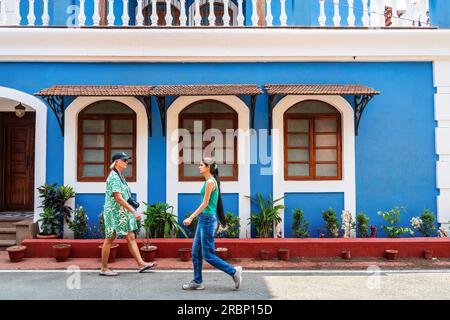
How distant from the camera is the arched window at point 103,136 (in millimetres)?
8148

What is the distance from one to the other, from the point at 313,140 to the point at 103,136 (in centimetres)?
422

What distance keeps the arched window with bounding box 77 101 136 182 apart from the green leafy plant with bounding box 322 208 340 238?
3899 millimetres

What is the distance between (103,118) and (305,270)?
484cm

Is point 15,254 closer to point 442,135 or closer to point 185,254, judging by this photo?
point 185,254

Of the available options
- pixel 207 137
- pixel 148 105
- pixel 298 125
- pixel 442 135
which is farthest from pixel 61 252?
pixel 442 135

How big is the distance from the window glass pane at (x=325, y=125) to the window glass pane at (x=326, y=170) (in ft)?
2.38

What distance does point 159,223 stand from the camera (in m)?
7.66

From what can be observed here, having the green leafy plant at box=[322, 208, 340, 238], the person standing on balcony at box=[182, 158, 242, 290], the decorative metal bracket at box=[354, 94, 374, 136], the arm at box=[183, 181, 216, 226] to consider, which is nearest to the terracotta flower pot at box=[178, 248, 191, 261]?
the person standing on balcony at box=[182, 158, 242, 290]

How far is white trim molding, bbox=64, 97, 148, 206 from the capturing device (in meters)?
7.98

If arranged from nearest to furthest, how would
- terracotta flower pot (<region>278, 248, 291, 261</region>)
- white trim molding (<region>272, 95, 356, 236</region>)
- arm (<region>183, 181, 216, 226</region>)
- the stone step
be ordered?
1. arm (<region>183, 181, 216, 226</region>)
2. terracotta flower pot (<region>278, 248, 291, 261</region>)
3. the stone step
4. white trim molding (<region>272, 95, 356, 236</region>)

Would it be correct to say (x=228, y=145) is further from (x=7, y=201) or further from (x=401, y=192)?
(x=7, y=201)

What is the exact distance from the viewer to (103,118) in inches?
322

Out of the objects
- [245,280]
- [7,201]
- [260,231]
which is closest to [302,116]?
[260,231]

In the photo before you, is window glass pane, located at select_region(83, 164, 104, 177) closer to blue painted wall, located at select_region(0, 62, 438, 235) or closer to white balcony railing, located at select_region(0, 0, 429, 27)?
blue painted wall, located at select_region(0, 62, 438, 235)
